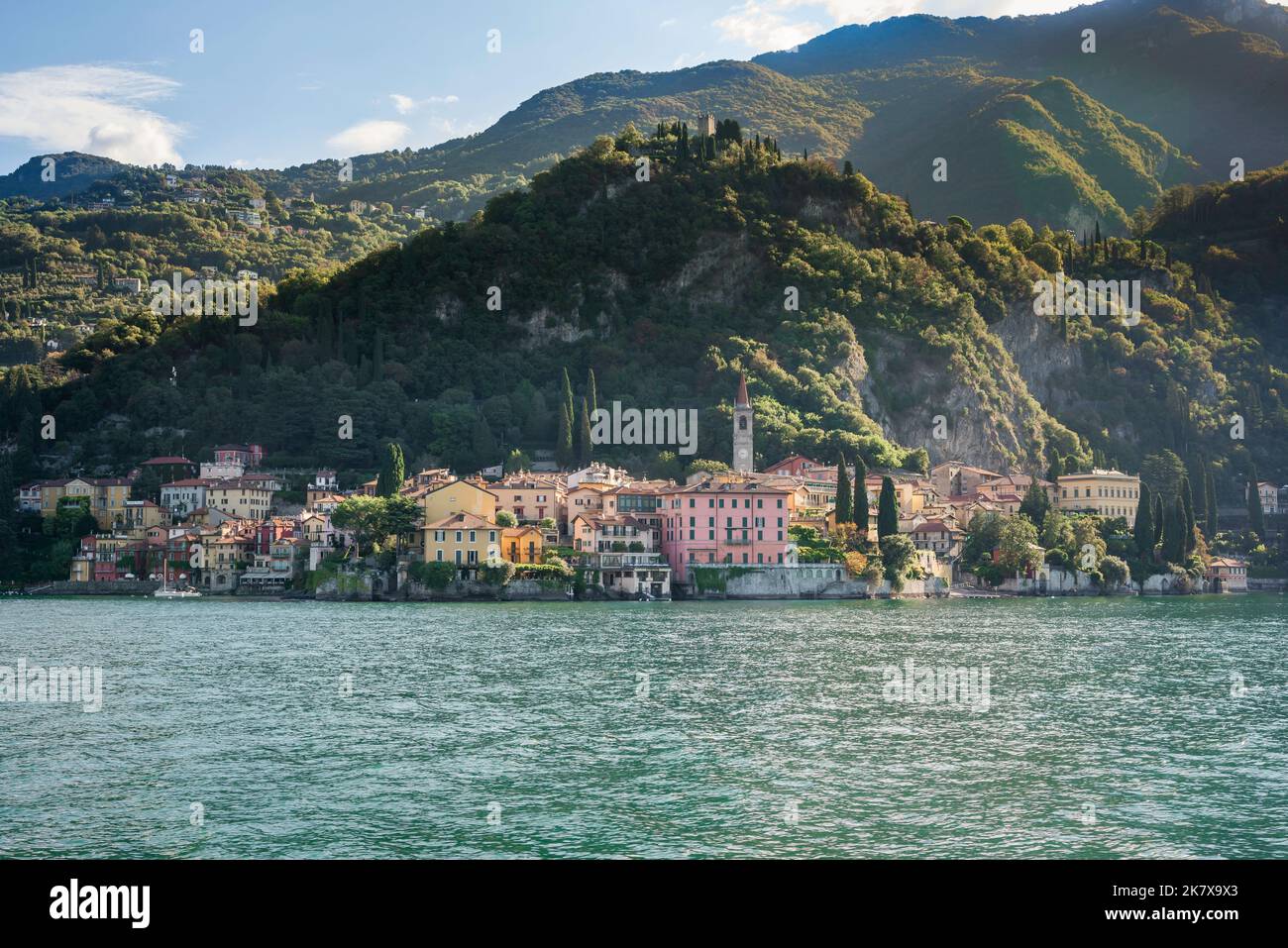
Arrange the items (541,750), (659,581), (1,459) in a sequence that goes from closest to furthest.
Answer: (541,750), (659,581), (1,459)

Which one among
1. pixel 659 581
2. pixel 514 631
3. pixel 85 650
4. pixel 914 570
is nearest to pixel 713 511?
pixel 659 581

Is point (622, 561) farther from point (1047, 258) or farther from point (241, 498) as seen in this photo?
point (1047, 258)

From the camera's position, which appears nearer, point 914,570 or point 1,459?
point 914,570

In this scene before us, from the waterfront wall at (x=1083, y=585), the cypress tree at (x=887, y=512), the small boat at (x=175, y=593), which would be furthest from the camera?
the waterfront wall at (x=1083, y=585)

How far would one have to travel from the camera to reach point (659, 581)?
74938mm

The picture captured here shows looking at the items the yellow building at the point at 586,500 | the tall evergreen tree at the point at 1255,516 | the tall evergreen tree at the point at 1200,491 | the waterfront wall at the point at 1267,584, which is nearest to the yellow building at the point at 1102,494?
the tall evergreen tree at the point at 1200,491

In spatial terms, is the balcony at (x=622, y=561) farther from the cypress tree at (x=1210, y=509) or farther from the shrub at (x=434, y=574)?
the cypress tree at (x=1210, y=509)

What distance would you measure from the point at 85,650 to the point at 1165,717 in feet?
110

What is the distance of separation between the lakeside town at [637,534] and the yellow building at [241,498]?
0.48 ft

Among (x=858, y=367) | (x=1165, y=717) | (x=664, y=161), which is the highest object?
(x=664, y=161)

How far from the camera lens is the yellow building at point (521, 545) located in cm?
7544

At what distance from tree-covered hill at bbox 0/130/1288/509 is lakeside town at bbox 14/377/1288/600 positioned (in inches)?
265
